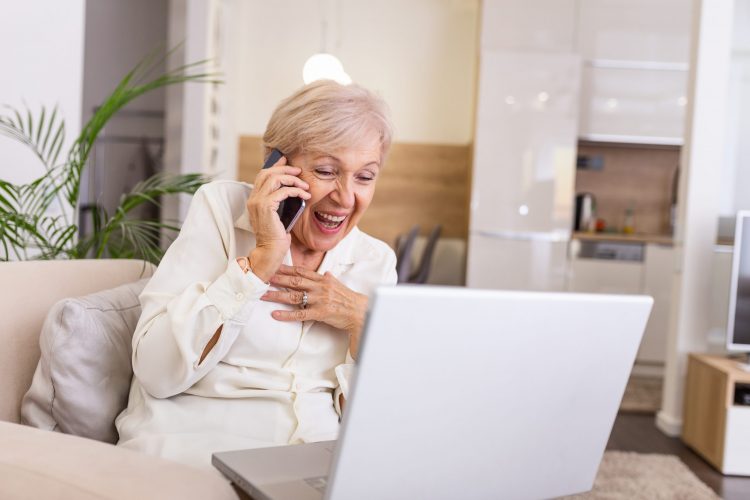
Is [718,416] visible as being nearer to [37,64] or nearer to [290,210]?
[290,210]

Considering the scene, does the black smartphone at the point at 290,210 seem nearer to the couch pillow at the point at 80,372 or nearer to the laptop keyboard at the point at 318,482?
the couch pillow at the point at 80,372

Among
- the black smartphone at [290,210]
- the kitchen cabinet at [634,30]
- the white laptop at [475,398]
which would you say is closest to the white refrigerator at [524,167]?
the kitchen cabinet at [634,30]

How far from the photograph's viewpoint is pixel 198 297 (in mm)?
1271

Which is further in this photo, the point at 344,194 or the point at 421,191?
the point at 421,191

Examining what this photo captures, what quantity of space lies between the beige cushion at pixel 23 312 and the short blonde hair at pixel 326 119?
55 cm

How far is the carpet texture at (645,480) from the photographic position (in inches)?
114

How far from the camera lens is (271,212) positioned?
4.37ft

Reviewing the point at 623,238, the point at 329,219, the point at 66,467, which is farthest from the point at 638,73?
the point at 66,467

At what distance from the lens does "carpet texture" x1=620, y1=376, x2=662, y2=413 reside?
176 inches

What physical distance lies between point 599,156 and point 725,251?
2572 millimetres

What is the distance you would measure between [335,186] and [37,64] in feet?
5.88

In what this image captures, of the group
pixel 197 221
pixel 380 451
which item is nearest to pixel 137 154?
pixel 197 221

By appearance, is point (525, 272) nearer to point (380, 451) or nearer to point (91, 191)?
point (91, 191)

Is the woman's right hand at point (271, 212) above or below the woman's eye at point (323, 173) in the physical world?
below
